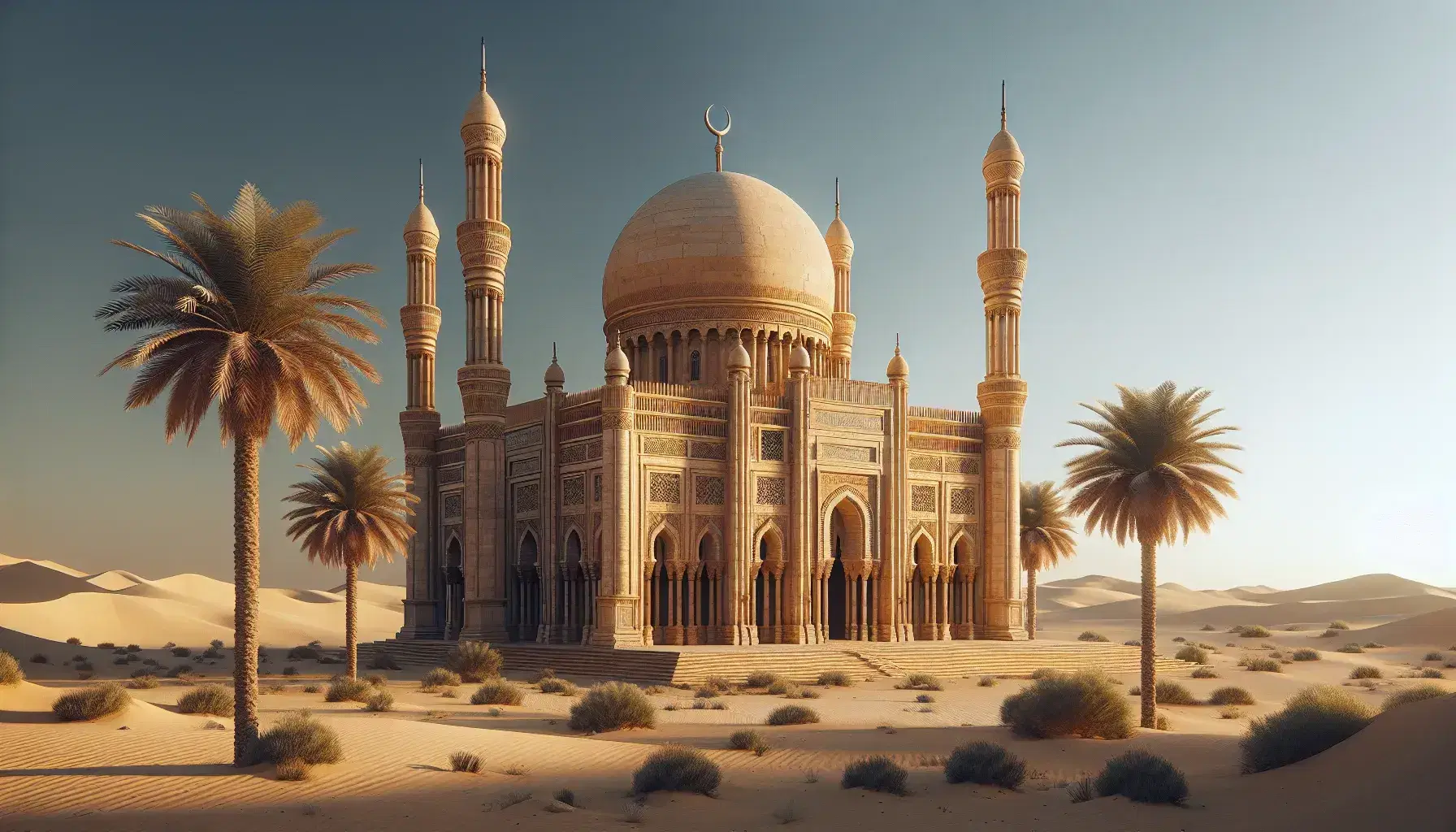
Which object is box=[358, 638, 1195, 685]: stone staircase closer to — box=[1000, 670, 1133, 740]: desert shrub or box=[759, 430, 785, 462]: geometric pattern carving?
box=[759, 430, 785, 462]: geometric pattern carving

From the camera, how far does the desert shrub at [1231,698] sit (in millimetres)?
29094

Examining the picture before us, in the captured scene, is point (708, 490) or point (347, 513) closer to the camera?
point (347, 513)

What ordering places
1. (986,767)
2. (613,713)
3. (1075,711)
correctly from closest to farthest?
1. (986,767)
2. (1075,711)
3. (613,713)

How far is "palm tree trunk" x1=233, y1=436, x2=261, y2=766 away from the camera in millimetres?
16500

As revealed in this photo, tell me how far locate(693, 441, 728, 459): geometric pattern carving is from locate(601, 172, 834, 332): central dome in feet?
21.5

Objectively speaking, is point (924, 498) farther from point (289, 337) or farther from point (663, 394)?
point (289, 337)

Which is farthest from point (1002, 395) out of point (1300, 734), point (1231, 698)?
point (1300, 734)

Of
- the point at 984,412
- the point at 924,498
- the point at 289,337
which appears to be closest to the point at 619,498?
the point at 924,498

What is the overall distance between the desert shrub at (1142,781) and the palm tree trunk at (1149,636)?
28.4 feet

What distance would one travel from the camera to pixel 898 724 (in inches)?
912

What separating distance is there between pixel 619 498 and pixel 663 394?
3.69 metres

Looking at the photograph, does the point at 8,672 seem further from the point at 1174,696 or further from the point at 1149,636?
the point at 1174,696

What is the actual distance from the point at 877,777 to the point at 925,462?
26.1m

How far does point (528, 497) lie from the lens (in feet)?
128
